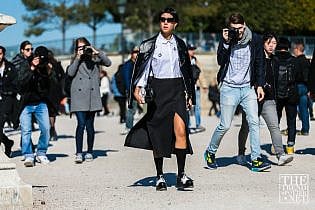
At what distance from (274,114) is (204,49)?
→ 4028 centimetres

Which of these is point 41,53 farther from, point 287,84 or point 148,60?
point 287,84

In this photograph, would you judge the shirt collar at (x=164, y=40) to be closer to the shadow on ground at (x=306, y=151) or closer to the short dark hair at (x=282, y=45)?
the short dark hair at (x=282, y=45)

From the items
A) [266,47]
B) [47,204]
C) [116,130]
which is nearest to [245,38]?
[266,47]

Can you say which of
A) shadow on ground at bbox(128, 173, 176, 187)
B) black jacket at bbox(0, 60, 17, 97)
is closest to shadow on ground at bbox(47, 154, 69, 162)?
black jacket at bbox(0, 60, 17, 97)

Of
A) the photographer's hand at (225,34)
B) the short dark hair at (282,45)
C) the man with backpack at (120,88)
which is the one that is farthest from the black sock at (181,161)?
the man with backpack at (120,88)

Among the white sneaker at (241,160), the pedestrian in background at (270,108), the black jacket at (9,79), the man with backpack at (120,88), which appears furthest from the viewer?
the man with backpack at (120,88)

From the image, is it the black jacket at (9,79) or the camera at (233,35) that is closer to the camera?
the camera at (233,35)

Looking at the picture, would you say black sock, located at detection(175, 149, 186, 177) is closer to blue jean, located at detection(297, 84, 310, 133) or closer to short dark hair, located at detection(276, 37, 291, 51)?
short dark hair, located at detection(276, 37, 291, 51)

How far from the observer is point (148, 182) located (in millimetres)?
9352

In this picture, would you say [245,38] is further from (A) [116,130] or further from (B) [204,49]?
(B) [204,49]

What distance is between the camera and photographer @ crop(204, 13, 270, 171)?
9695 millimetres

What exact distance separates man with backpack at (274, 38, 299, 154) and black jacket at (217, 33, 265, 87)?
1.70 metres

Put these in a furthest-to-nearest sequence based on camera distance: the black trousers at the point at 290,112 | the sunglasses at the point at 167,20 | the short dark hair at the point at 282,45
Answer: the black trousers at the point at 290,112, the short dark hair at the point at 282,45, the sunglasses at the point at 167,20

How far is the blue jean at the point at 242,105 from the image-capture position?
32.3ft
